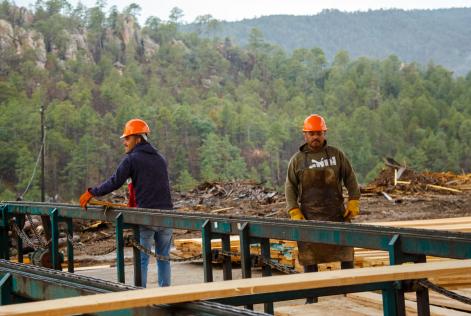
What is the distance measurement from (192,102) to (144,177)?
15121 centimetres

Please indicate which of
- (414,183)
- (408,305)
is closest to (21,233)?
(408,305)

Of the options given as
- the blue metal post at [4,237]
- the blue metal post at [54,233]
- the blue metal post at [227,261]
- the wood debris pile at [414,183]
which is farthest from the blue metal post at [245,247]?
the wood debris pile at [414,183]

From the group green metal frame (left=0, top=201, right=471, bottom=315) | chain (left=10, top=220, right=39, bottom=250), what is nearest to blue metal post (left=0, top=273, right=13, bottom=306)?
green metal frame (left=0, top=201, right=471, bottom=315)

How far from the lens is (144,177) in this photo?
7887 millimetres

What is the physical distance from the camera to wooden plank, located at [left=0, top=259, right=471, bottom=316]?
8.50ft

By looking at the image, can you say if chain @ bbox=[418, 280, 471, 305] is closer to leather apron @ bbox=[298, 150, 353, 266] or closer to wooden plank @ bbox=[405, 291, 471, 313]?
wooden plank @ bbox=[405, 291, 471, 313]

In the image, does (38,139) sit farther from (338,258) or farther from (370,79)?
(338,258)

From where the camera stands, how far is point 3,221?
10852 millimetres

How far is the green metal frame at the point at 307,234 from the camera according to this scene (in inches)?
166

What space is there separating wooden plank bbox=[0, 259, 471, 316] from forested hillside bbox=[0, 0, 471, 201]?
3631 inches

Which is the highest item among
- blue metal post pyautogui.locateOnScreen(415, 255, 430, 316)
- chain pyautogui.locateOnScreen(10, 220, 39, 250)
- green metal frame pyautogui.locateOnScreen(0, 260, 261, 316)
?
green metal frame pyautogui.locateOnScreen(0, 260, 261, 316)

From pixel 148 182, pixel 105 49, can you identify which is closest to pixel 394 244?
pixel 148 182

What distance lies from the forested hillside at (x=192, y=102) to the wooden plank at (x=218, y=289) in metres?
92.2

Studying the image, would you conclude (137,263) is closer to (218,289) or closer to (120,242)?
(120,242)
